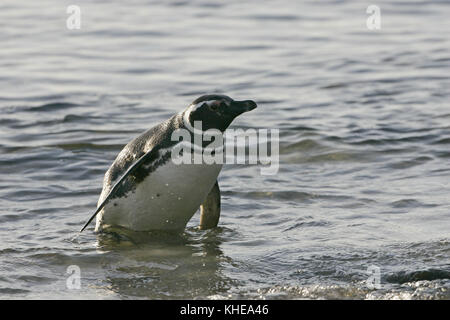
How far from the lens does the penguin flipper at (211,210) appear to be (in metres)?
7.82

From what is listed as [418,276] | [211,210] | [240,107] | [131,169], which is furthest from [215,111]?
[418,276]

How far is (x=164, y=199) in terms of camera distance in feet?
24.5

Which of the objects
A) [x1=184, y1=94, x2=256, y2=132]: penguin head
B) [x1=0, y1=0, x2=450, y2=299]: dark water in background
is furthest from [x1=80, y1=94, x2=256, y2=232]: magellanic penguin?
[x1=0, y1=0, x2=450, y2=299]: dark water in background

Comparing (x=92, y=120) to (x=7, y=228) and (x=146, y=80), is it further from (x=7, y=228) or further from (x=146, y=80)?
(x=7, y=228)

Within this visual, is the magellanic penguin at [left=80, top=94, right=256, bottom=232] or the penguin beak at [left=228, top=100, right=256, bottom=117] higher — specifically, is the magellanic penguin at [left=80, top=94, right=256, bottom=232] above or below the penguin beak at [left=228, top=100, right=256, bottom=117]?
below

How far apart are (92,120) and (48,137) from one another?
100 cm

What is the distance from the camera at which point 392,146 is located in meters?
10.7

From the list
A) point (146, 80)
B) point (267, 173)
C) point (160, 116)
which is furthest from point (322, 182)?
point (146, 80)

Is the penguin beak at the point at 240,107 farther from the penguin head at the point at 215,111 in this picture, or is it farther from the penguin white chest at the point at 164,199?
the penguin white chest at the point at 164,199

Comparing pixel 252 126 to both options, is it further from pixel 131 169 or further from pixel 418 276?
pixel 418 276

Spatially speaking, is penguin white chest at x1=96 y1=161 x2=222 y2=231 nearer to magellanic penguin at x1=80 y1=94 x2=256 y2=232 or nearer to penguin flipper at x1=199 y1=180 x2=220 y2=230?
magellanic penguin at x1=80 y1=94 x2=256 y2=232

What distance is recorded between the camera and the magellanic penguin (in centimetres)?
728

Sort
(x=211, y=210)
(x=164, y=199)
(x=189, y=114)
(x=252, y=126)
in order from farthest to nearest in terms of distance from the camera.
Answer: (x=252, y=126)
(x=211, y=210)
(x=164, y=199)
(x=189, y=114)

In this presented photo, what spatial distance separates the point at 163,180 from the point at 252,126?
4.80 meters
